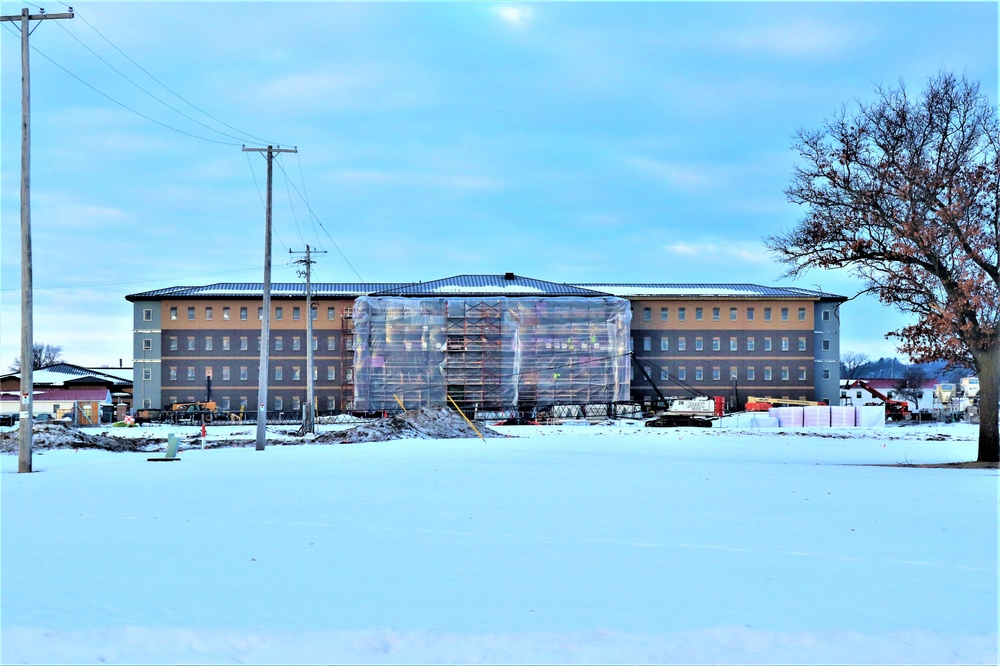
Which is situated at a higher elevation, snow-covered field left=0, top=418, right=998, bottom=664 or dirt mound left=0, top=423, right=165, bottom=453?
snow-covered field left=0, top=418, right=998, bottom=664

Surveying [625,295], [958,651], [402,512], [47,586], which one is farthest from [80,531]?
[625,295]

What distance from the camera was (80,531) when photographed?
451 inches

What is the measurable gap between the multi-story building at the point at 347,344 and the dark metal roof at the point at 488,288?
243 millimetres

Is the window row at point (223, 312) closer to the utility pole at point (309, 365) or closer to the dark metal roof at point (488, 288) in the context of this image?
the dark metal roof at point (488, 288)

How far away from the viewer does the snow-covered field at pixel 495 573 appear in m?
6.73

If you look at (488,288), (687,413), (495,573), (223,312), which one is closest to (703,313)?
(488,288)

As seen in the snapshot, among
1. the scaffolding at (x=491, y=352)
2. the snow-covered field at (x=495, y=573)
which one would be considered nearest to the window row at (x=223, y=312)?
the scaffolding at (x=491, y=352)

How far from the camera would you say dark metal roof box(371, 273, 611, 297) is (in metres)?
89.8

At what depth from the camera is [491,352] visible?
86562mm

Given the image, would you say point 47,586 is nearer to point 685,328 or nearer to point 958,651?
point 958,651

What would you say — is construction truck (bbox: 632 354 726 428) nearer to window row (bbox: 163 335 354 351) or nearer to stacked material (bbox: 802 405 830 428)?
stacked material (bbox: 802 405 830 428)

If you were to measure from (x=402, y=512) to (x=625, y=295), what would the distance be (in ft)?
277

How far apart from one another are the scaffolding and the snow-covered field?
219 feet

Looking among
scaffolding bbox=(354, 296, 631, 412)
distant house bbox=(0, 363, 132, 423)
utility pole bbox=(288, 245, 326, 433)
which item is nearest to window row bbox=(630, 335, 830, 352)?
scaffolding bbox=(354, 296, 631, 412)
